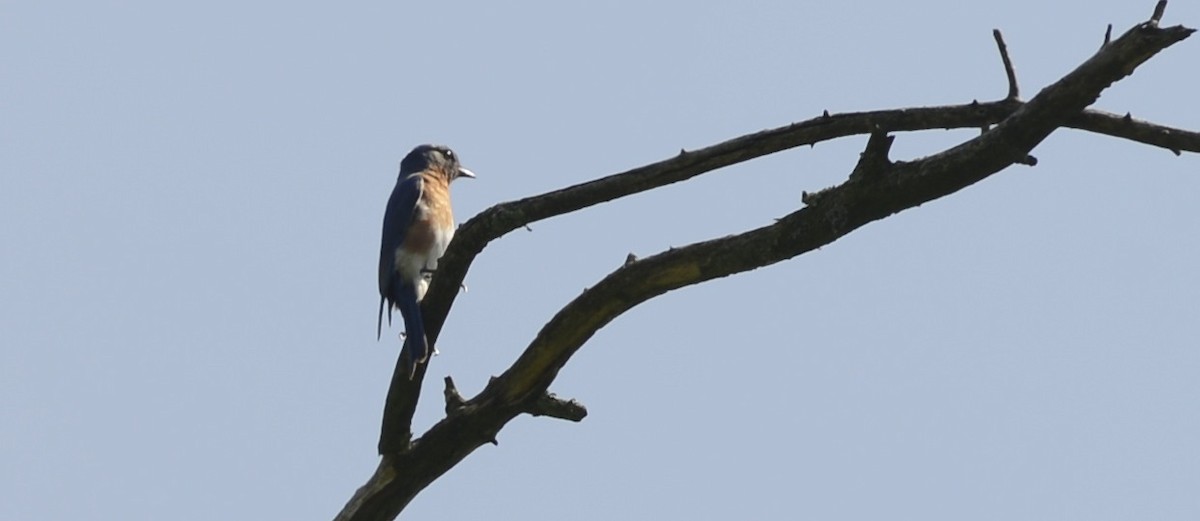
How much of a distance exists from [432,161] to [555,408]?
3970mm

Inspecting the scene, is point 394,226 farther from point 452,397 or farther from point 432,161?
point 452,397

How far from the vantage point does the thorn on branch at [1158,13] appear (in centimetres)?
448

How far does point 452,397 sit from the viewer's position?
5980mm

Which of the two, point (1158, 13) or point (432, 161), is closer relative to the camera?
point (1158, 13)

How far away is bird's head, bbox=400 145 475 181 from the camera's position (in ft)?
31.4

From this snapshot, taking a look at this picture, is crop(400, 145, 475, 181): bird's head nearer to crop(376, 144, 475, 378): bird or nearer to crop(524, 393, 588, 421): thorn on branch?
crop(376, 144, 475, 378): bird

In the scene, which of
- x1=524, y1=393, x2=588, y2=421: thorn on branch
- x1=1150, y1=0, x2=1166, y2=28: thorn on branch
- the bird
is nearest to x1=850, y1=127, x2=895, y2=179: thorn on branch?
x1=1150, y1=0, x2=1166, y2=28: thorn on branch

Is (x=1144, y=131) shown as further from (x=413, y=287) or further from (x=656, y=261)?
(x=413, y=287)

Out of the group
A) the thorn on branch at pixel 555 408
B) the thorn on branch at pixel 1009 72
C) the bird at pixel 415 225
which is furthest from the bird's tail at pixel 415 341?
the thorn on branch at pixel 1009 72

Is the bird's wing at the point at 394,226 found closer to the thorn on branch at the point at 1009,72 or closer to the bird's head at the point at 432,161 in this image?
the bird's head at the point at 432,161

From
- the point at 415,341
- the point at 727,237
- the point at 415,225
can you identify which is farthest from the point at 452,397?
the point at 415,225

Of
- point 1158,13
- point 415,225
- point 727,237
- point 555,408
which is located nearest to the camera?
point 1158,13

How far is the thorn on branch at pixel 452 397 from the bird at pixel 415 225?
50.6 inches

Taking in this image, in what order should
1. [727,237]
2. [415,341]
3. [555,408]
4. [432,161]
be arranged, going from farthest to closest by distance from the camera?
1. [432,161]
2. [415,341]
3. [555,408]
4. [727,237]
